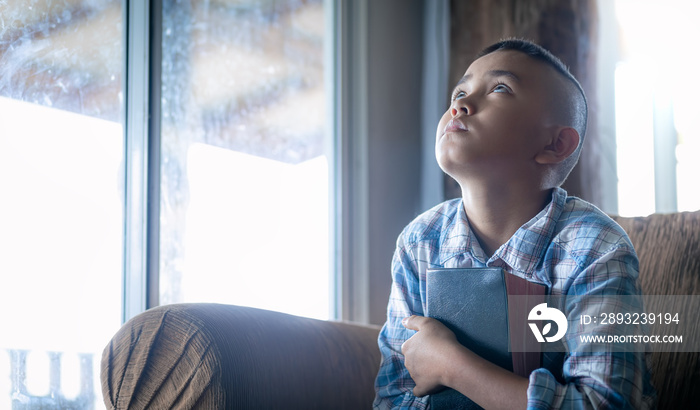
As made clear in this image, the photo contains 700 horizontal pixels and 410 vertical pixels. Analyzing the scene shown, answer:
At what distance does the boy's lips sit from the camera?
0.74 metres

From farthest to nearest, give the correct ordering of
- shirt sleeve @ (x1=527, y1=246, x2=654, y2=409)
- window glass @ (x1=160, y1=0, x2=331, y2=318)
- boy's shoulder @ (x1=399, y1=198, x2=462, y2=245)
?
window glass @ (x1=160, y1=0, x2=331, y2=318), boy's shoulder @ (x1=399, y1=198, x2=462, y2=245), shirt sleeve @ (x1=527, y1=246, x2=654, y2=409)

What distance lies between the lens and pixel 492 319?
67cm

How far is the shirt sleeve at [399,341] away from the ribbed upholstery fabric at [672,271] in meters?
0.39

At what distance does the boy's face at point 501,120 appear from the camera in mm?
723

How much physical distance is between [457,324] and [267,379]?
0.24 metres

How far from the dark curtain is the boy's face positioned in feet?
3.08

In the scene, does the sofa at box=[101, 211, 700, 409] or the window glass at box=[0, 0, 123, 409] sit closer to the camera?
the sofa at box=[101, 211, 700, 409]

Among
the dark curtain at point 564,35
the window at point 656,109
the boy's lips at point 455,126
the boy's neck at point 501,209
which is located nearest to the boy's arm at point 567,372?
the boy's neck at point 501,209

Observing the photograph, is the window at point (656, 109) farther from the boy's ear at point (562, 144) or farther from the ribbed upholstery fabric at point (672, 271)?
the boy's ear at point (562, 144)

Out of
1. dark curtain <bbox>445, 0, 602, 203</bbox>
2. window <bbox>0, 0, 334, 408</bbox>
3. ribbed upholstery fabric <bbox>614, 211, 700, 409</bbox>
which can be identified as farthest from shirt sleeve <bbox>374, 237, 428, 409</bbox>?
dark curtain <bbox>445, 0, 602, 203</bbox>

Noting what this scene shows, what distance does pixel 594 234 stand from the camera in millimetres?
695

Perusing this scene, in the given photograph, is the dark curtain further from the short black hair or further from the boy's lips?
the boy's lips

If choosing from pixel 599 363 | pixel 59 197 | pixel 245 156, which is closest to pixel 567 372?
pixel 599 363

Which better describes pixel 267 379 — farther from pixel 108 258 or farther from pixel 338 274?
pixel 338 274
